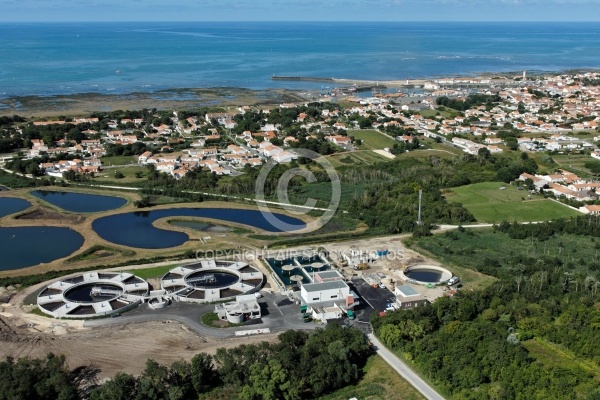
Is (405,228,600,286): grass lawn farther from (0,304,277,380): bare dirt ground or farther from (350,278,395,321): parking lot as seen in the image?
(0,304,277,380): bare dirt ground

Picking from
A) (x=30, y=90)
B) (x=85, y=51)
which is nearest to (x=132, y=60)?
(x=85, y=51)

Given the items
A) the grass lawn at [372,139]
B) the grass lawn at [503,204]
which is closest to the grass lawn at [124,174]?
the grass lawn at [372,139]

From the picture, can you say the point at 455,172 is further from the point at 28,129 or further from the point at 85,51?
the point at 85,51

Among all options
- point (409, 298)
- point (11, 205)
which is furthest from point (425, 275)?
point (11, 205)

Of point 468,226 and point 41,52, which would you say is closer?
point 468,226

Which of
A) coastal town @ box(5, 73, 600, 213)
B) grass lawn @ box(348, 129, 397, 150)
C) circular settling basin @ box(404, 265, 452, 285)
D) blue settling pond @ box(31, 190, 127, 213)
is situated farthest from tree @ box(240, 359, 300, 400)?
grass lawn @ box(348, 129, 397, 150)

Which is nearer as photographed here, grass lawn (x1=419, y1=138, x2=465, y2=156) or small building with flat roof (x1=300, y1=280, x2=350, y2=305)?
small building with flat roof (x1=300, y1=280, x2=350, y2=305)

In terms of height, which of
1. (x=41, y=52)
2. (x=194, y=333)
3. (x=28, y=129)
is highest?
(x=41, y=52)
